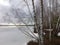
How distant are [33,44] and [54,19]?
4.61 feet

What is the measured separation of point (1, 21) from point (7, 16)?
0.56 meters

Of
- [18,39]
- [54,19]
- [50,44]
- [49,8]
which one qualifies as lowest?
[18,39]

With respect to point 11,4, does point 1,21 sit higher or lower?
lower

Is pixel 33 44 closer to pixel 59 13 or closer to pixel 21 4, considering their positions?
pixel 21 4

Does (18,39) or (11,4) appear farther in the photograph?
(18,39)

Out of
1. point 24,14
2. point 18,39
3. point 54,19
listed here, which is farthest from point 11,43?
point 54,19

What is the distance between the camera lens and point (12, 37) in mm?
5922

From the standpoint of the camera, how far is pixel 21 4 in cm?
→ 476

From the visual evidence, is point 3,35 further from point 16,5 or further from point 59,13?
point 59,13

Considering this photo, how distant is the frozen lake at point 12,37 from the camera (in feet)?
17.1

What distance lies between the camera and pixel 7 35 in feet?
20.1

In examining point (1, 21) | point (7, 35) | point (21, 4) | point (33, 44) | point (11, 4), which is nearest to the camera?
point (33, 44)

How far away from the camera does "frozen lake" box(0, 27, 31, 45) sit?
521 centimetres

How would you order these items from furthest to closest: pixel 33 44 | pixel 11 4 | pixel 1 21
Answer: pixel 1 21 → pixel 11 4 → pixel 33 44
